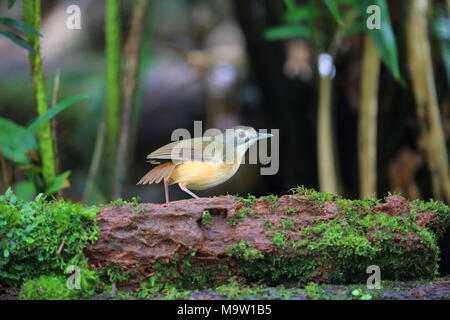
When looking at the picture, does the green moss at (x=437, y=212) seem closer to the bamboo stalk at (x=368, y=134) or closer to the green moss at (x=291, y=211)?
the green moss at (x=291, y=211)

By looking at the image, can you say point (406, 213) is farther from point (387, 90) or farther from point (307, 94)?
point (307, 94)

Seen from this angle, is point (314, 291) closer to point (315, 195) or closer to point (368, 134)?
point (315, 195)

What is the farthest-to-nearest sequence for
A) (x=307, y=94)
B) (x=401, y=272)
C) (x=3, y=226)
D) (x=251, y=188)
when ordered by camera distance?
1. (x=251, y=188)
2. (x=307, y=94)
3. (x=401, y=272)
4. (x=3, y=226)

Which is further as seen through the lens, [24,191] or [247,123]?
[247,123]

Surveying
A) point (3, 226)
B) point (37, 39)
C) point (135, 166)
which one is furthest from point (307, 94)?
point (3, 226)

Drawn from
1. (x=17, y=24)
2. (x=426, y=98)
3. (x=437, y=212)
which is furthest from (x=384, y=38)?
(x=17, y=24)

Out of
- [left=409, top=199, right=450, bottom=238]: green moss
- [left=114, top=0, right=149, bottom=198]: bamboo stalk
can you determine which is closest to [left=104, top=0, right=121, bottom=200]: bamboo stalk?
[left=114, top=0, right=149, bottom=198]: bamboo stalk
